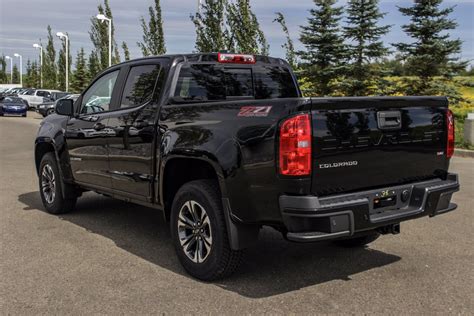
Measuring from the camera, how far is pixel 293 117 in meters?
3.67

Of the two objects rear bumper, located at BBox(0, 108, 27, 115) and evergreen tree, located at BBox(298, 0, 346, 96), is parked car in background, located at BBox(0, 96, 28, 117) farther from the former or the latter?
evergreen tree, located at BBox(298, 0, 346, 96)

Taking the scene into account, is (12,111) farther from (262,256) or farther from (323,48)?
(262,256)

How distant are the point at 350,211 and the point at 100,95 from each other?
366 centimetres

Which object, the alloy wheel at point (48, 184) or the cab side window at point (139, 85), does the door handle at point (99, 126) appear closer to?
the cab side window at point (139, 85)

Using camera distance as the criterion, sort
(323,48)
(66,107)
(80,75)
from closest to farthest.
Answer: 1. (66,107)
2. (323,48)
3. (80,75)

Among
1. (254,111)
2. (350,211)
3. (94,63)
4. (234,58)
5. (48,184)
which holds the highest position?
(94,63)

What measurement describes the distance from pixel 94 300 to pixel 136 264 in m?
0.91

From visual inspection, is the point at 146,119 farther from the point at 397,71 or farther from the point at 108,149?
the point at 397,71

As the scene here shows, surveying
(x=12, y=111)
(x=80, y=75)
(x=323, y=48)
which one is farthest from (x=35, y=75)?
(x=323, y=48)

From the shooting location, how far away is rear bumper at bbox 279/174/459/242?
3691mm

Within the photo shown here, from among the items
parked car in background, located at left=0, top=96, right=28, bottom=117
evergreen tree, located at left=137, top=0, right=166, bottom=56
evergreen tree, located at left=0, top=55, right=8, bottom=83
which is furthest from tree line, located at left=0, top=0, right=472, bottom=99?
evergreen tree, located at left=0, top=55, right=8, bottom=83

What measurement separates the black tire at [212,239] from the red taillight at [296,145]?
0.81m

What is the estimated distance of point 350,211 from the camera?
12.4 ft

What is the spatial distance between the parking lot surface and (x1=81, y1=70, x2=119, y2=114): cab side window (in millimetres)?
1412
